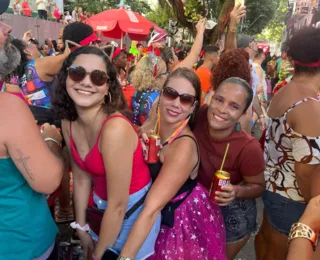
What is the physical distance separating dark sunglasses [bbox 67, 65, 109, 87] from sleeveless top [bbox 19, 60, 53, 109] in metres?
1.52

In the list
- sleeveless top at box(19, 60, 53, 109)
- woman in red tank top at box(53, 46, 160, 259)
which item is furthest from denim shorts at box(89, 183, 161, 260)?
sleeveless top at box(19, 60, 53, 109)

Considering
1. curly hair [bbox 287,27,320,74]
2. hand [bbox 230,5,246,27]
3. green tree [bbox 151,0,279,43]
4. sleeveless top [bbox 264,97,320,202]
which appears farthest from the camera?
green tree [bbox 151,0,279,43]

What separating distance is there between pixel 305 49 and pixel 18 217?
2.00m

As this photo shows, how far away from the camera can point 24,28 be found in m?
13.3

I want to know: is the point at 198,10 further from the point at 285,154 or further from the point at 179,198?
the point at 179,198

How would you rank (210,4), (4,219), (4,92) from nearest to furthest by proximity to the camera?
(4,92), (4,219), (210,4)

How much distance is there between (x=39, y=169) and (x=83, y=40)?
2160mm

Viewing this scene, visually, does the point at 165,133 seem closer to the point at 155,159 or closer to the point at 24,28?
the point at 155,159

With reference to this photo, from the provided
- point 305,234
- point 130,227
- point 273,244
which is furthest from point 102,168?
point 273,244

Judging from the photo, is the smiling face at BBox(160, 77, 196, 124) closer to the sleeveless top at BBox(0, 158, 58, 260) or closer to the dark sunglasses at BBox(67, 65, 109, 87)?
the dark sunglasses at BBox(67, 65, 109, 87)

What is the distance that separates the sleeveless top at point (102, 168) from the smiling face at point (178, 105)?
12.3 inches

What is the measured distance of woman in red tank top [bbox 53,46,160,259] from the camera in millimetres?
1677

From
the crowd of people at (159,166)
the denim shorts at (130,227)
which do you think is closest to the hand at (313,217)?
the crowd of people at (159,166)

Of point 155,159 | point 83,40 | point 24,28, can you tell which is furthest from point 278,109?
point 24,28
